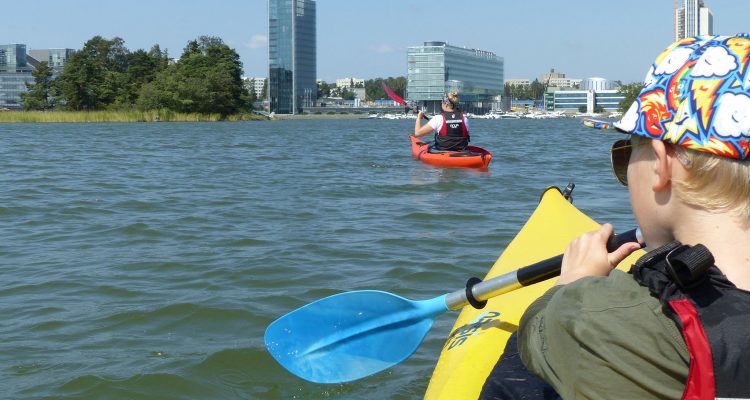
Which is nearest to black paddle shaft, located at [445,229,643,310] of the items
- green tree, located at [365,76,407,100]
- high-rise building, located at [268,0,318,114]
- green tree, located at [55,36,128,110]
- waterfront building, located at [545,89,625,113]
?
green tree, located at [55,36,128,110]

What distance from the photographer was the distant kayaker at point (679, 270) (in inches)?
44.8

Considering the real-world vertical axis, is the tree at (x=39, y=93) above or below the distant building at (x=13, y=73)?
below

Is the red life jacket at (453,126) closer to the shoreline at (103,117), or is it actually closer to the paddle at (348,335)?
the paddle at (348,335)

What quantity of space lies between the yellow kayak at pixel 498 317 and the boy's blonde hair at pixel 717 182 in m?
1.12

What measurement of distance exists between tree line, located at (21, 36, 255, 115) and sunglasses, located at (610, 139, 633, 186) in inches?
2414

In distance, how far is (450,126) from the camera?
42.0ft

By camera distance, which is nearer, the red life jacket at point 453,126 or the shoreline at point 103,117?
the red life jacket at point 453,126

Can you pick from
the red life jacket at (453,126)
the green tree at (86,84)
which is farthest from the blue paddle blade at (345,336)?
the green tree at (86,84)

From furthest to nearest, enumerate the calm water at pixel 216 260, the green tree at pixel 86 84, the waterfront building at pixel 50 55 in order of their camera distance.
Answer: the waterfront building at pixel 50 55 → the green tree at pixel 86 84 → the calm water at pixel 216 260

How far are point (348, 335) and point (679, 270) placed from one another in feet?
6.25

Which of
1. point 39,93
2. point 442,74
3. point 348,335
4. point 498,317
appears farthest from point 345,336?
point 442,74

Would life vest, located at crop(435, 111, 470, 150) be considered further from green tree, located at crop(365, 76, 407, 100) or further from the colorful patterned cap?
green tree, located at crop(365, 76, 407, 100)

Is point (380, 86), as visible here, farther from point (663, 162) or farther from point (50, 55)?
point (663, 162)

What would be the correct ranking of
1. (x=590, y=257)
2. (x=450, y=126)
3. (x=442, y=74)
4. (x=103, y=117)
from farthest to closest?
(x=442, y=74), (x=103, y=117), (x=450, y=126), (x=590, y=257)
